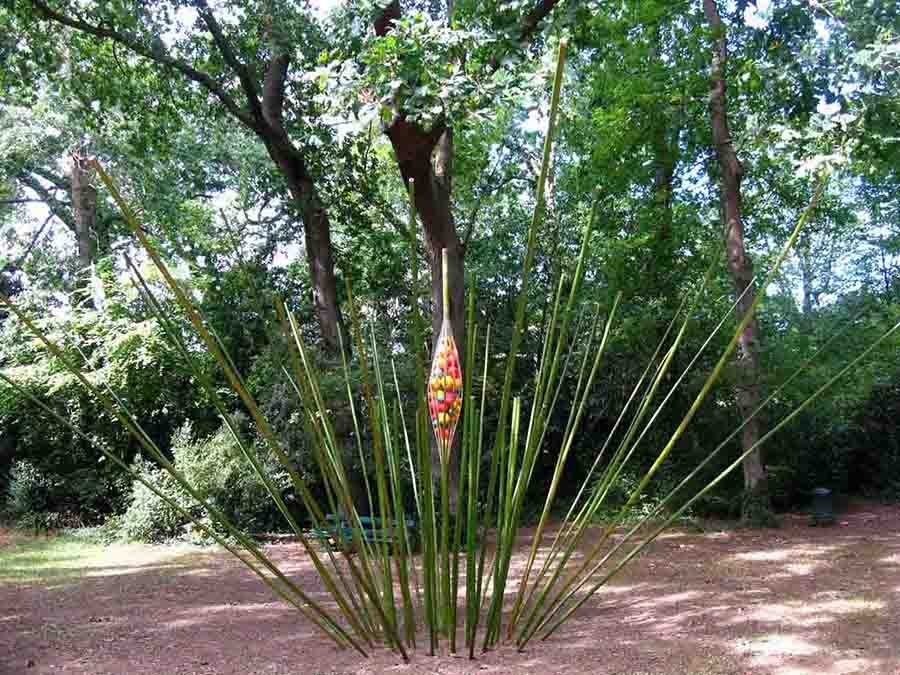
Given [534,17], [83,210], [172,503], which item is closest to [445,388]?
[172,503]

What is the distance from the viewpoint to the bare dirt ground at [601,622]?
307cm

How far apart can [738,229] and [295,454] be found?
4.50m

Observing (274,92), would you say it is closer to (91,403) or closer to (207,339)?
(91,403)

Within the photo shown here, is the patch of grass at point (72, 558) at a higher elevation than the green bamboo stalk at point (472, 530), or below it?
below

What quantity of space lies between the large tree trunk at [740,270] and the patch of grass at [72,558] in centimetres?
473

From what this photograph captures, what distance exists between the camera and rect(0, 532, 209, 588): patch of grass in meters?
5.68

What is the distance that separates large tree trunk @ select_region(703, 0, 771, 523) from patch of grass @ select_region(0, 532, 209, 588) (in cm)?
473

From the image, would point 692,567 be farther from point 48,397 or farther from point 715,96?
point 48,397

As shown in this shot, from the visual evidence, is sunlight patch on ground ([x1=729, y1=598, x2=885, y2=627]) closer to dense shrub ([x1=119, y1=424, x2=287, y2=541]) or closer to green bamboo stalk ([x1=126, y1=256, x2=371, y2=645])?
green bamboo stalk ([x1=126, y1=256, x2=371, y2=645])

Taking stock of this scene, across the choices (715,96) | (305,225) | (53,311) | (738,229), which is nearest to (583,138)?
(715,96)

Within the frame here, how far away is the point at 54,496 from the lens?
8.27 m

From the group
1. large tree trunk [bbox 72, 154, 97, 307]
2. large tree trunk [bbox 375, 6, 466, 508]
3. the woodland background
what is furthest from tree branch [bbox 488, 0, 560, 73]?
large tree trunk [bbox 72, 154, 97, 307]

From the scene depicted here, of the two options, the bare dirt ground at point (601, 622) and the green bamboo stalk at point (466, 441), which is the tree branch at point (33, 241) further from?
the green bamboo stalk at point (466, 441)

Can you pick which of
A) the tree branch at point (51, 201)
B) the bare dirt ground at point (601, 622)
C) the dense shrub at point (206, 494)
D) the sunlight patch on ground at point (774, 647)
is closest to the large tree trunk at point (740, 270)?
the bare dirt ground at point (601, 622)
